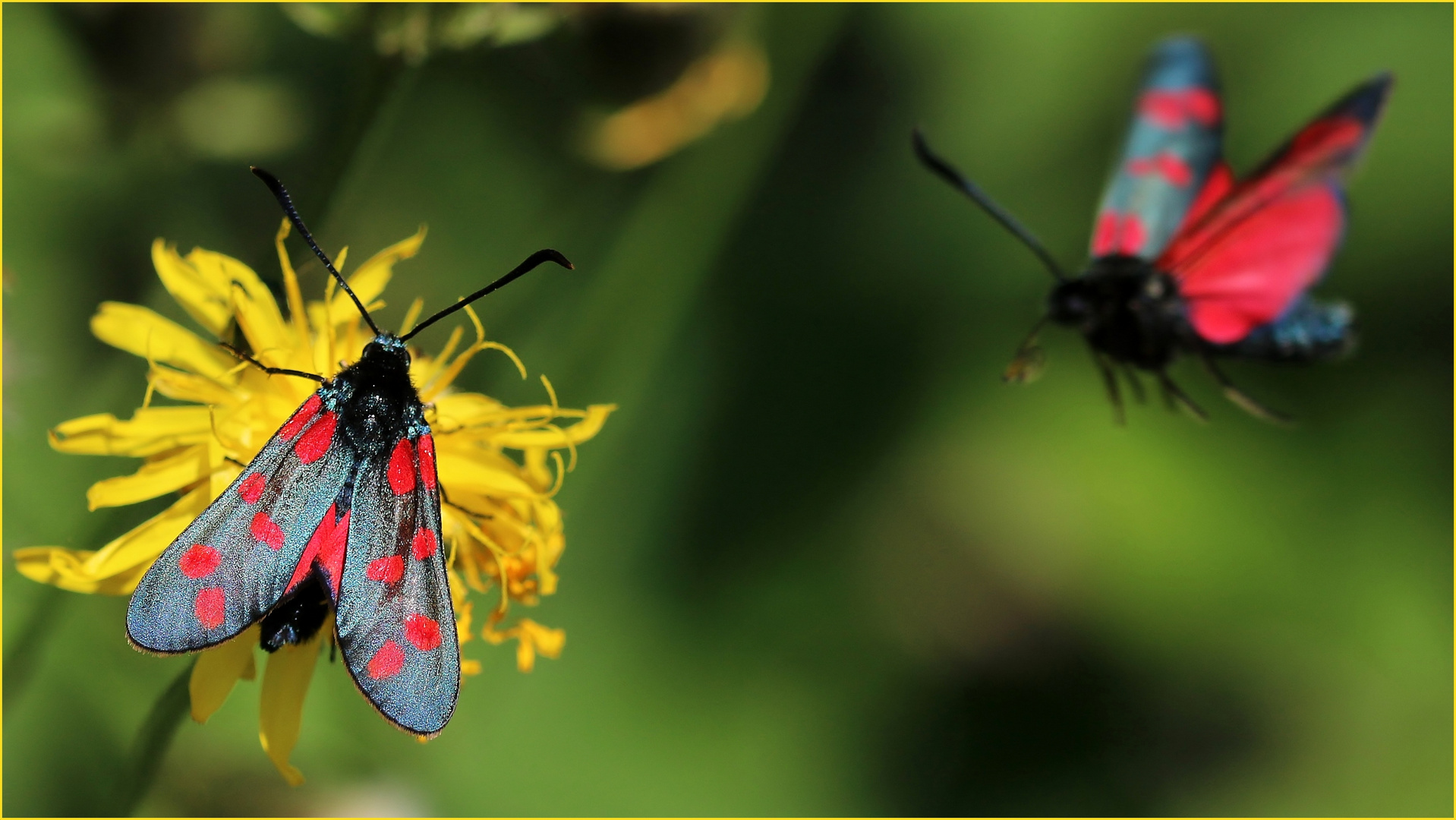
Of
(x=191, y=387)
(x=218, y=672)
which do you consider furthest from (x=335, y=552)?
(x=191, y=387)

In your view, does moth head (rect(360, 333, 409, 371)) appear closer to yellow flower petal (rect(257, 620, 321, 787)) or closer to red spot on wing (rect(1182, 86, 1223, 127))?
yellow flower petal (rect(257, 620, 321, 787))

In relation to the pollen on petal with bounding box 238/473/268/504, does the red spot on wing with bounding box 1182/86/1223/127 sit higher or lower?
higher

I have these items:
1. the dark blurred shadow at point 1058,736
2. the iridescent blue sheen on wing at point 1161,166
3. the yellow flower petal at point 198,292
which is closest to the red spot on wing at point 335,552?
the yellow flower petal at point 198,292

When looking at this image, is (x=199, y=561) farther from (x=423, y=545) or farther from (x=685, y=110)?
(x=685, y=110)

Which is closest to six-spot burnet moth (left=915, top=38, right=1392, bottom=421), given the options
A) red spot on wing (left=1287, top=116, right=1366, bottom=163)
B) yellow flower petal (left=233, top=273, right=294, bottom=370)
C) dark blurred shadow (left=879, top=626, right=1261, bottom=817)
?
red spot on wing (left=1287, top=116, right=1366, bottom=163)

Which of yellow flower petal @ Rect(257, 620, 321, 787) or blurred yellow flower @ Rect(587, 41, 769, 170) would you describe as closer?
yellow flower petal @ Rect(257, 620, 321, 787)

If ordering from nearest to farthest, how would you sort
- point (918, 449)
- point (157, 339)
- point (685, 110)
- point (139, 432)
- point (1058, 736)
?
point (139, 432)
point (157, 339)
point (685, 110)
point (1058, 736)
point (918, 449)
